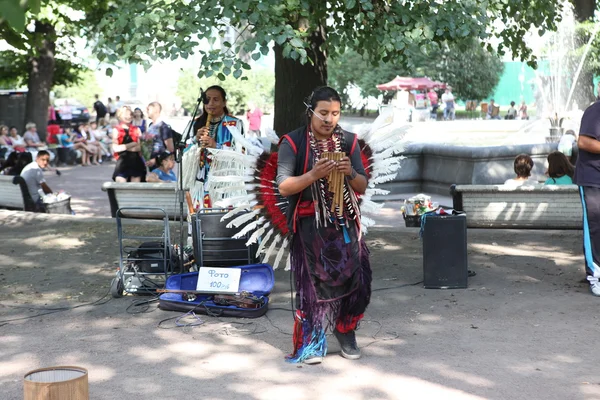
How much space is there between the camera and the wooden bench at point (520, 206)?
9977mm

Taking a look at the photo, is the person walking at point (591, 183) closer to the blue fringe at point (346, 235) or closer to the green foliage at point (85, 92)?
the blue fringe at point (346, 235)

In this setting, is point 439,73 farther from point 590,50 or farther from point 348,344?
point 348,344

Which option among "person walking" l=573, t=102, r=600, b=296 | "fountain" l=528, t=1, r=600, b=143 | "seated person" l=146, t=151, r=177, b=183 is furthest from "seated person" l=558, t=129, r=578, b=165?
"fountain" l=528, t=1, r=600, b=143

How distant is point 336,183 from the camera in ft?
17.9

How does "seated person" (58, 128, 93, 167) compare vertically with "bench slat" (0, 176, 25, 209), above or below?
above

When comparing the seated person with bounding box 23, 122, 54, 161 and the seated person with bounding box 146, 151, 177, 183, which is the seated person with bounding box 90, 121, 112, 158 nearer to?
the seated person with bounding box 23, 122, 54, 161

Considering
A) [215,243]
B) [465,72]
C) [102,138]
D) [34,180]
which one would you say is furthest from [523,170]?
[465,72]

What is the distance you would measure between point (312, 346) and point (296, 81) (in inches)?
192

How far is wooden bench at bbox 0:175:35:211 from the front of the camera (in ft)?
41.8

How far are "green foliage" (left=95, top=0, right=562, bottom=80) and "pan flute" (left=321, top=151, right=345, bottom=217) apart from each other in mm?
2357

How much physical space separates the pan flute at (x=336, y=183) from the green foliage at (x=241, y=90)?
127 feet

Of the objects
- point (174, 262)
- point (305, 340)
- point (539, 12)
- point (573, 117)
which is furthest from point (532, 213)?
point (573, 117)

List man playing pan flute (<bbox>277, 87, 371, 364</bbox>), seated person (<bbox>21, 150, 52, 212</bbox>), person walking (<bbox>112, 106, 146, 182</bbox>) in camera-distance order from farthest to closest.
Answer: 1. person walking (<bbox>112, 106, 146, 182</bbox>)
2. seated person (<bbox>21, 150, 52, 212</bbox>)
3. man playing pan flute (<bbox>277, 87, 371, 364</bbox>)

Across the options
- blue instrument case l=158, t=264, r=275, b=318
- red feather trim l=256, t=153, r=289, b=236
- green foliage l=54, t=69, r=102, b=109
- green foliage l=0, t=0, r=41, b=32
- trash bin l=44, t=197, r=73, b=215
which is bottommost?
blue instrument case l=158, t=264, r=275, b=318
